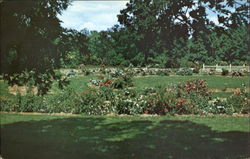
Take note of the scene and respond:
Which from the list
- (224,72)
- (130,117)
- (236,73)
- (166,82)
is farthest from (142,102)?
(236,73)

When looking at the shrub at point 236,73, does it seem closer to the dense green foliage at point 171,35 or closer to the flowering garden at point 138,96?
the flowering garden at point 138,96

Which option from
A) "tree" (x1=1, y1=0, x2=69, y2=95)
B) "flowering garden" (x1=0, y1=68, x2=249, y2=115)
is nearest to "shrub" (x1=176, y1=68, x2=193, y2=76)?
"flowering garden" (x1=0, y1=68, x2=249, y2=115)

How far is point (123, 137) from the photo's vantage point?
291 inches

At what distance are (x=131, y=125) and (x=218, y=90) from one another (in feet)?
8.60

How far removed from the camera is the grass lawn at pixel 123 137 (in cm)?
669

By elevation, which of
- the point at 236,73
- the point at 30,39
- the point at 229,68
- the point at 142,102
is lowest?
the point at 142,102

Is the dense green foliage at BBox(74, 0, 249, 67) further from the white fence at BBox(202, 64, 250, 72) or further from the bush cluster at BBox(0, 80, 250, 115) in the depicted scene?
the bush cluster at BBox(0, 80, 250, 115)

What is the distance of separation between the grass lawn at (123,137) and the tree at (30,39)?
220 cm

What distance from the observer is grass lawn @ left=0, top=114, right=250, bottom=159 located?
263 inches

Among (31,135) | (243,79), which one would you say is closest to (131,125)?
(31,135)

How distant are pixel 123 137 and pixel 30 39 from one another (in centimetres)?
354

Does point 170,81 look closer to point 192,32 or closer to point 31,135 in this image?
point 192,32

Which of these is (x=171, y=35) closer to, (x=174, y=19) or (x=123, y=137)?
(x=174, y=19)

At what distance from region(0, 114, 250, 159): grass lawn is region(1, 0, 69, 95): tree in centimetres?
220
